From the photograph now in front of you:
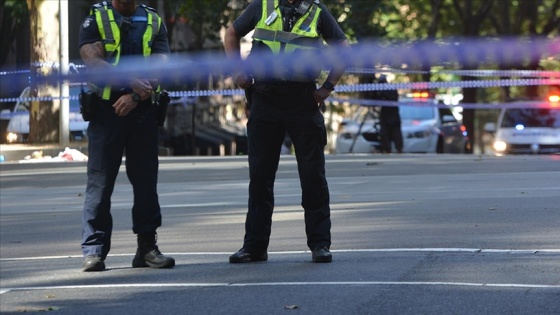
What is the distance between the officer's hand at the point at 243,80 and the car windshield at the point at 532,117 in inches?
733

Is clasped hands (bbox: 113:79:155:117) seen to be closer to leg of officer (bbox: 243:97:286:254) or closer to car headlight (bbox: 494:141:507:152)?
leg of officer (bbox: 243:97:286:254)

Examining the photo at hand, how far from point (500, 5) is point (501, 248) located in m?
32.9

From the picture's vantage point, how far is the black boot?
8.56m

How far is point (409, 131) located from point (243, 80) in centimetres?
2001

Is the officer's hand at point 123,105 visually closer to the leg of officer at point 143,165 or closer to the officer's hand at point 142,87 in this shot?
the officer's hand at point 142,87

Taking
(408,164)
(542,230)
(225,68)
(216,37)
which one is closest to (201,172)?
(408,164)

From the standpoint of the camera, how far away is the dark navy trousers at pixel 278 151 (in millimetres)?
8422

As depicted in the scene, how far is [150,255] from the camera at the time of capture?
28.2ft

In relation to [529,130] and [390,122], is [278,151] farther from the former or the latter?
[529,130]

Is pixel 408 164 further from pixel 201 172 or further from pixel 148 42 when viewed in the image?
pixel 148 42

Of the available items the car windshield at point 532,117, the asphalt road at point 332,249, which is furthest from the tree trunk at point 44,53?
the car windshield at point 532,117

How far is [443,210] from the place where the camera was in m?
11.9

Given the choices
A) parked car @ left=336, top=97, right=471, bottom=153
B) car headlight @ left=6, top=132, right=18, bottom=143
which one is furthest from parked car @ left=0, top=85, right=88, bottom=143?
parked car @ left=336, top=97, right=471, bottom=153

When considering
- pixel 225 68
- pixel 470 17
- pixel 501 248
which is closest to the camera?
pixel 225 68
